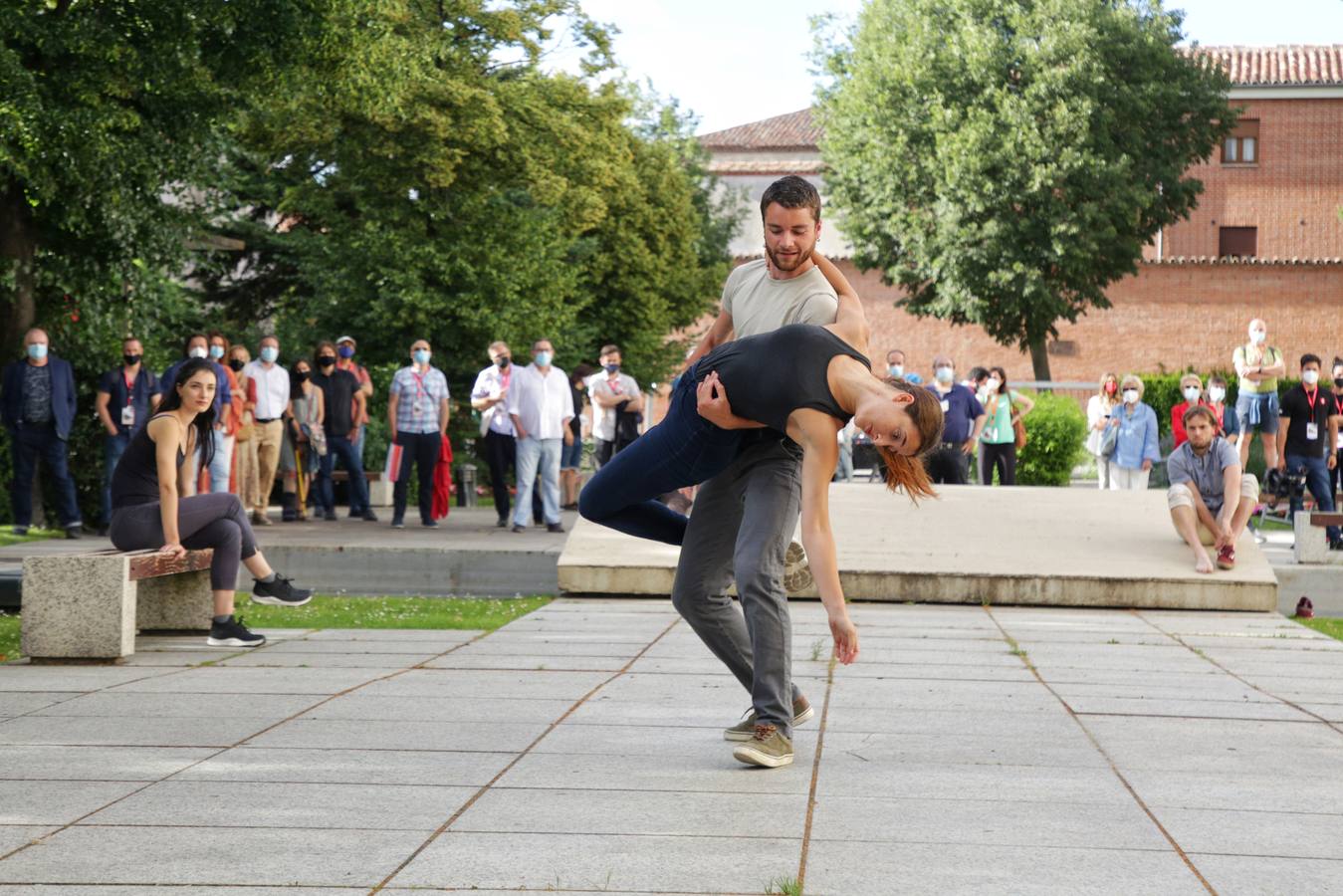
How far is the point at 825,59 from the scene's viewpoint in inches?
2173

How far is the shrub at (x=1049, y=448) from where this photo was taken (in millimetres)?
25375

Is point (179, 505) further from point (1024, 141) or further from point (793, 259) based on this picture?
point (1024, 141)

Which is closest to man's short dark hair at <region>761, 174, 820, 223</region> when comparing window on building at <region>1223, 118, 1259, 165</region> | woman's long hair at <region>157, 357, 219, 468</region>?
woman's long hair at <region>157, 357, 219, 468</region>

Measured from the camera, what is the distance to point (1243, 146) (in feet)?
192

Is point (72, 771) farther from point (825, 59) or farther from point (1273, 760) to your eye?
point (825, 59)

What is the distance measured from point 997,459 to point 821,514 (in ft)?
45.2

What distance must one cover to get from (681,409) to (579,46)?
28244mm

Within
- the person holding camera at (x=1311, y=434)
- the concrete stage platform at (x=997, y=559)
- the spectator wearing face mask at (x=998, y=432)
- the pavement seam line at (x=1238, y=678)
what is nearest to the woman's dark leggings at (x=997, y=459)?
the spectator wearing face mask at (x=998, y=432)

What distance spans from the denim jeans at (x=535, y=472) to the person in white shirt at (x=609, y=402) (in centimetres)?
133

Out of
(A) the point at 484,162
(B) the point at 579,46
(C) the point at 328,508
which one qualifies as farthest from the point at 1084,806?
(B) the point at 579,46

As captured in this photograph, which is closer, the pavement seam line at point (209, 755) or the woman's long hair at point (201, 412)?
the pavement seam line at point (209, 755)

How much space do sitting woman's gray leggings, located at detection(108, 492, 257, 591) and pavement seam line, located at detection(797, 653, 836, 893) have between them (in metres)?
3.29

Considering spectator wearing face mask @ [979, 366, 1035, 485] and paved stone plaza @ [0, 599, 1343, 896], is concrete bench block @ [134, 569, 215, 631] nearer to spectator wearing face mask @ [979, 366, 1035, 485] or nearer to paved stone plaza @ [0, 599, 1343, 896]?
paved stone plaza @ [0, 599, 1343, 896]

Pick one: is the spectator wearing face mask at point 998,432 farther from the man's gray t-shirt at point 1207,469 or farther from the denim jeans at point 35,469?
the denim jeans at point 35,469
